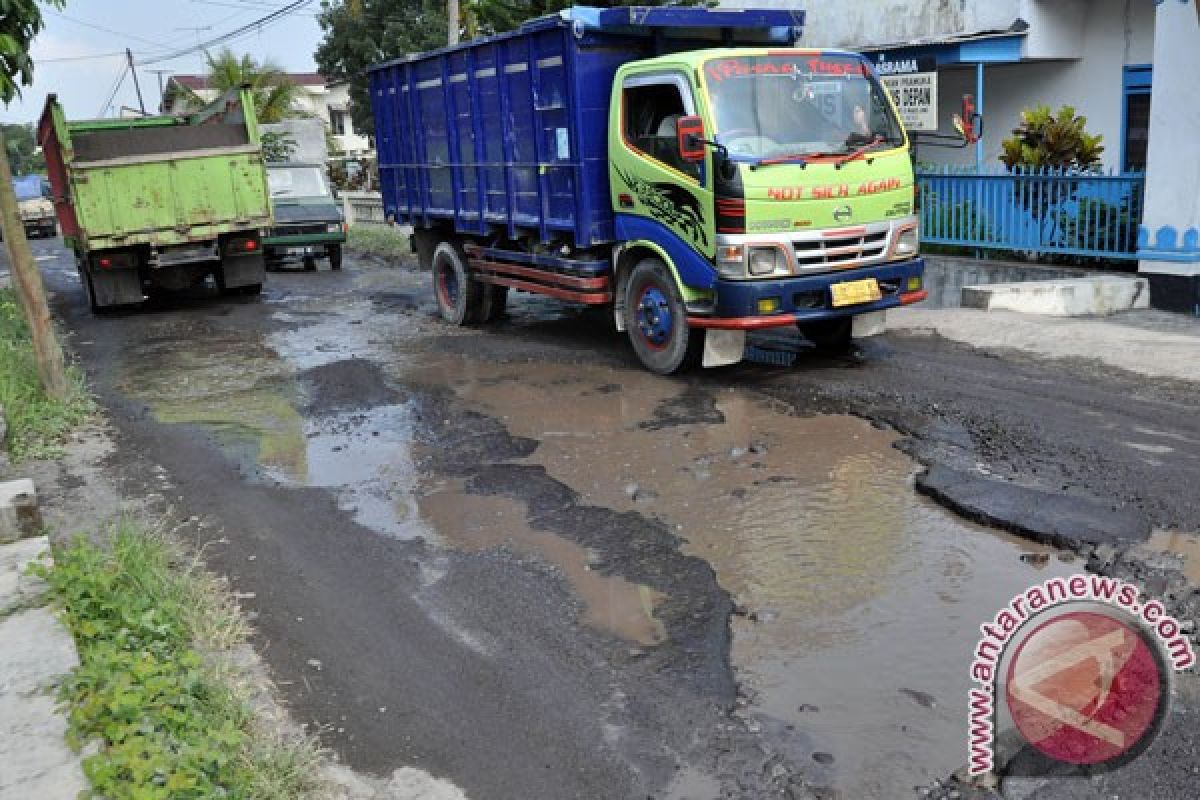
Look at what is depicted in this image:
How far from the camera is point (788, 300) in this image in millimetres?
7586

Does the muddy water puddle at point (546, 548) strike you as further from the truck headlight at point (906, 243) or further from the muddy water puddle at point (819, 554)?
the truck headlight at point (906, 243)

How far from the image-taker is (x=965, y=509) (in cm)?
528

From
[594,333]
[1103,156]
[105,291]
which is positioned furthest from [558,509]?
[1103,156]

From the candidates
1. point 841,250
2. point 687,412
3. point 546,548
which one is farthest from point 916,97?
point 546,548

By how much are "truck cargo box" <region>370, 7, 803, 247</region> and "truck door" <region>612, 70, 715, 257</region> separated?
1.27ft

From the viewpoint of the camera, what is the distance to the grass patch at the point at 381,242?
19359mm

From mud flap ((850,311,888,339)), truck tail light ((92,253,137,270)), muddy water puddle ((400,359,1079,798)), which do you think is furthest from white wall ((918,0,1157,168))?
truck tail light ((92,253,137,270))

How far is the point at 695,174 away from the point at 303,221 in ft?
38.3

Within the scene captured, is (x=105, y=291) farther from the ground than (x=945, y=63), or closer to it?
closer to it

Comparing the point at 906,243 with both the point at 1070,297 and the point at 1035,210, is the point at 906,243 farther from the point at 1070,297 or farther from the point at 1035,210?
the point at 1035,210

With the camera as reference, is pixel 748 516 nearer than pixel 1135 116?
Yes

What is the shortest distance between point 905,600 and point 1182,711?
1.20 m

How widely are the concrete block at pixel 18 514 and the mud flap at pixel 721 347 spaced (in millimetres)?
4600

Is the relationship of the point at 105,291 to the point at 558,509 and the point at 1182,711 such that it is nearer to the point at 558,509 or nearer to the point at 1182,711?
the point at 558,509
